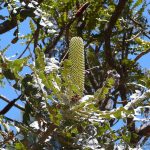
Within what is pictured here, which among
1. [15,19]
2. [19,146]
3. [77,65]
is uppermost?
[15,19]

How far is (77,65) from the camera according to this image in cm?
234

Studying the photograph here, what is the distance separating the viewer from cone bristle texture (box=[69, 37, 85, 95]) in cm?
229

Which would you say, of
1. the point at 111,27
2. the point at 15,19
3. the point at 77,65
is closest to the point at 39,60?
the point at 77,65

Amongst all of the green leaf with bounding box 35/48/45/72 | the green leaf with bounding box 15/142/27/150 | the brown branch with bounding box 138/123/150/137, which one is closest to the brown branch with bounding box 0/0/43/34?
the green leaf with bounding box 35/48/45/72

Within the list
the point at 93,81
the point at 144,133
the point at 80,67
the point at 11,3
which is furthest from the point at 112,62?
the point at 80,67

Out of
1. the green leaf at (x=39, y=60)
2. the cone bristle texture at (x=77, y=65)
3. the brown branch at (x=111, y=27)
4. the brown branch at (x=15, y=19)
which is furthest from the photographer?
the brown branch at (x=111, y=27)

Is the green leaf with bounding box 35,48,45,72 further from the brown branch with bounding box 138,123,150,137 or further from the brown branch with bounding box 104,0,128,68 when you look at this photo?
the brown branch with bounding box 138,123,150,137

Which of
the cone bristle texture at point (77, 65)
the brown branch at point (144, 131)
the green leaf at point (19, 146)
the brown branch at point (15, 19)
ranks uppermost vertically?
the brown branch at point (15, 19)

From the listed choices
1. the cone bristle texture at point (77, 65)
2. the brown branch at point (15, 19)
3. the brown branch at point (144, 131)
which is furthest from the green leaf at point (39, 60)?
the brown branch at point (144, 131)

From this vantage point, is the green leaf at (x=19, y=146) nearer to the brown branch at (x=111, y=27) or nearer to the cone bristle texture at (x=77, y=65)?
the cone bristle texture at (x=77, y=65)

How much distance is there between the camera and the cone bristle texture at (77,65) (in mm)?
2295

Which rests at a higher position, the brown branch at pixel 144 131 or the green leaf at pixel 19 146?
the green leaf at pixel 19 146

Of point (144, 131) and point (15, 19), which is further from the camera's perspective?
point (144, 131)

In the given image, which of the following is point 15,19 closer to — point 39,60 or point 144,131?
point 39,60
